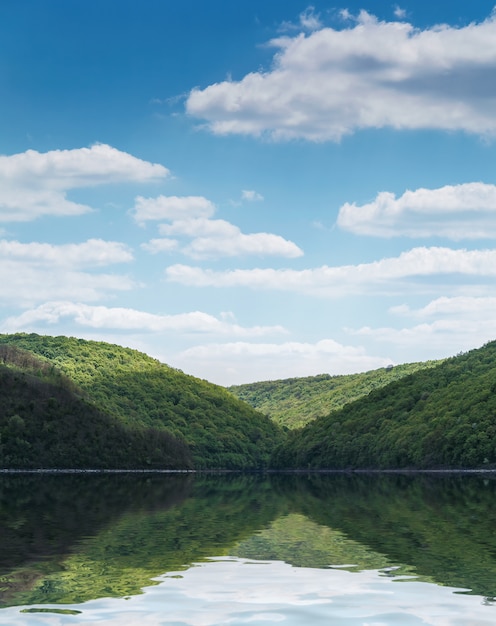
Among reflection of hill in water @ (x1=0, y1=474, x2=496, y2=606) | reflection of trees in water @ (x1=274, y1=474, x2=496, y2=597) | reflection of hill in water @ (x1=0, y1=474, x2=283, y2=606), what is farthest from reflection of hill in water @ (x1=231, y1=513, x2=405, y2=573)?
reflection of hill in water @ (x1=0, y1=474, x2=283, y2=606)

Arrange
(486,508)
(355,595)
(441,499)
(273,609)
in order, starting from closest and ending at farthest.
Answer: (273,609) → (355,595) → (486,508) → (441,499)

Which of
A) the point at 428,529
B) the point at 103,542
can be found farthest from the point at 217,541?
the point at 428,529

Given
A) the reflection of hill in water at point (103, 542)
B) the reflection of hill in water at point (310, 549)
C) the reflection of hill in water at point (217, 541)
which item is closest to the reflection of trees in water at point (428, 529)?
Answer: the reflection of hill in water at point (217, 541)

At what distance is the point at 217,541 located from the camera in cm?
4734

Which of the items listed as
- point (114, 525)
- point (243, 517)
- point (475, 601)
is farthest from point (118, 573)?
point (243, 517)

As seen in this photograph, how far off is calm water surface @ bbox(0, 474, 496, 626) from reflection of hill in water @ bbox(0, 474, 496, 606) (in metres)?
0.09

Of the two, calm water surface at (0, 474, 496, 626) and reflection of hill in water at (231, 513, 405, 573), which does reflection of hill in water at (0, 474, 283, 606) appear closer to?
calm water surface at (0, 474, 496, 626)

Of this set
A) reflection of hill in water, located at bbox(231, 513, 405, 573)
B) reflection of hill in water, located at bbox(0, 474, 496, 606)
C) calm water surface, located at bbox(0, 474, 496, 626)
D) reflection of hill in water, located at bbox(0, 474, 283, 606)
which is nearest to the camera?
calm water surface, located at bbox(0, 474, 496, 626)

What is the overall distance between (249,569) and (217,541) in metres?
11.0

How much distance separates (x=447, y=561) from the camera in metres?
38.5

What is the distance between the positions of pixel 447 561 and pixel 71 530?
23.2 meters

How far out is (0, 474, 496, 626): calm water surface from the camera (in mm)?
27656

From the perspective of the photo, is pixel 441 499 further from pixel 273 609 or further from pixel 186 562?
pixel 273 609

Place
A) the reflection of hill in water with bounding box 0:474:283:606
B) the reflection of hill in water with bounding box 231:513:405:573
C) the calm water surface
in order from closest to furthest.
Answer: the calm water surface → the reflection of hill in water with bounding box 0:474:283:606 → the reflection of hill in water with bounding box 231:513:405:573
